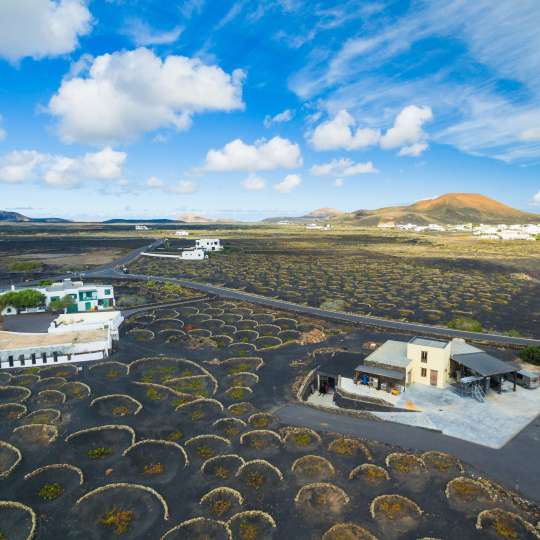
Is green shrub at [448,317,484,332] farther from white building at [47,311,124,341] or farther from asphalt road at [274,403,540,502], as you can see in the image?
white building at [47,311,124,341]

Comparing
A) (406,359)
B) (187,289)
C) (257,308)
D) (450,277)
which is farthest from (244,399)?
(450,277)

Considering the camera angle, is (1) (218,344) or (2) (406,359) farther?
(1) (218,344)

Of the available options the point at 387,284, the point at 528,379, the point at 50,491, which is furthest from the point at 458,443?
the point at 387,284

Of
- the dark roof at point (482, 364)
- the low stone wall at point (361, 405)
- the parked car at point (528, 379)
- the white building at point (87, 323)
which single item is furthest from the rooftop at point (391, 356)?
the white building at point (87, 323)

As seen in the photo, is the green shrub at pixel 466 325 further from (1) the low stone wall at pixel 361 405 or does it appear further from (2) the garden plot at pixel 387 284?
(1) the low stone wall at pixel 361 405

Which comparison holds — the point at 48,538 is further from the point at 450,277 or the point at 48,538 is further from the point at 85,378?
the point at 450,277

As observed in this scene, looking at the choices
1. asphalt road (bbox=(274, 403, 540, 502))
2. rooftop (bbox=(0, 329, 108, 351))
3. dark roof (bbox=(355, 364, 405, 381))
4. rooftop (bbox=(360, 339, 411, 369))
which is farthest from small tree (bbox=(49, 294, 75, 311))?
rooftop (bbox=(360, 339, 411, 369))
